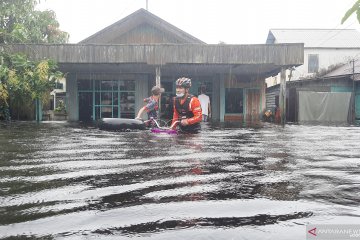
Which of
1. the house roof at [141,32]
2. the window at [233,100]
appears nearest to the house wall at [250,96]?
the window at [233,100]

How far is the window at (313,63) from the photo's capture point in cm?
3675

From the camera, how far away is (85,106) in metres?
21.7

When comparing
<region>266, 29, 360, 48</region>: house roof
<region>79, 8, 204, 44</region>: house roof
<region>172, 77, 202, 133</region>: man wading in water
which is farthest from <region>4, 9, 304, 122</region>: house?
<region>266, 29, 360, 48</region>: house roof

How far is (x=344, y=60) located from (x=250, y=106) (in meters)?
18.2

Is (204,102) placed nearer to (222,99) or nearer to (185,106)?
(185,106)

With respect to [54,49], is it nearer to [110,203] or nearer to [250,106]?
[250,106]

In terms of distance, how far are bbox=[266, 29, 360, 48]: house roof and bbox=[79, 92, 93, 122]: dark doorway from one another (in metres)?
21.4

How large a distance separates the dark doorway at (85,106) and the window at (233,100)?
800cm

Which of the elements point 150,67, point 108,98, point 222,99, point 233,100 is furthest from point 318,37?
point 108,98

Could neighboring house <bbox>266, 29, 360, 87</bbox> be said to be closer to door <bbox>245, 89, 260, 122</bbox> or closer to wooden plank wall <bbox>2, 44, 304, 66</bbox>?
door <bbox>245, 89, 260, 122</bbox>

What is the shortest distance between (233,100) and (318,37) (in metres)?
20.7

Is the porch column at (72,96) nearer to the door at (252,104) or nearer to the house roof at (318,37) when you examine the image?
the door at (252,104)

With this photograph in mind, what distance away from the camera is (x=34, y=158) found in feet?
15.5

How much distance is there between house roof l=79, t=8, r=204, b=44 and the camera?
19703 millimetres
